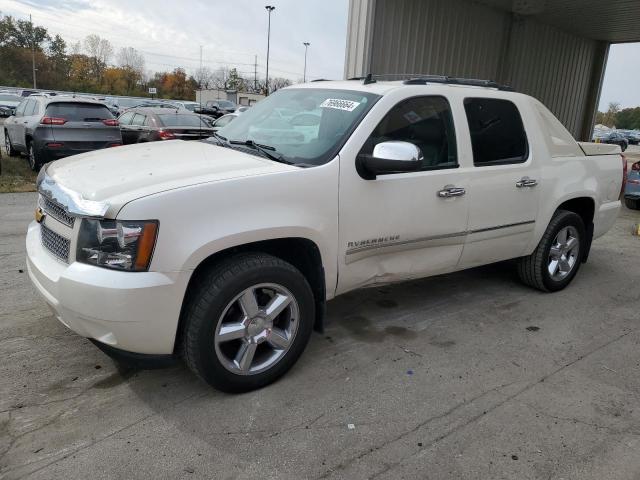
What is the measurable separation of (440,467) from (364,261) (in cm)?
138

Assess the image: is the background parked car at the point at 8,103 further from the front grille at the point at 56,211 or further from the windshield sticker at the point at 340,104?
the windshield sticker at the point at 340,104

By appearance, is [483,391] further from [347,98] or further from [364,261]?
[347,98]

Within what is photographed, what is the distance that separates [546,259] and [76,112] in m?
9.66

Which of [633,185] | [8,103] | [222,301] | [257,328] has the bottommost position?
[257,328]

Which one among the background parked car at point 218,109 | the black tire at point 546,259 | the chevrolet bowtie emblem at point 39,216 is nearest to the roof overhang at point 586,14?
→ the black tire at point 546,259

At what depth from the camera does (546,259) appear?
486 centimetres

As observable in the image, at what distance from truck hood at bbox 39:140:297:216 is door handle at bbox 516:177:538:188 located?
217 cm

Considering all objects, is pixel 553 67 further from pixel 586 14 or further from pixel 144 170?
pixel 144 170

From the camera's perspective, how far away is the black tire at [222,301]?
2.74 meters

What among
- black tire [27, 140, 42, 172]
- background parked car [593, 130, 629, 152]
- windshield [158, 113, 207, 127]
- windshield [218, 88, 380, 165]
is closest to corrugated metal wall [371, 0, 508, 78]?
background parked car [593, 130, 629, 152]

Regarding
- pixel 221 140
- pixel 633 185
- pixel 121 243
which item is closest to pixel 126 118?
pixel 221 140

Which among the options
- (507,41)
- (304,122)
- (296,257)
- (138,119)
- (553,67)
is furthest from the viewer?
(553,67)

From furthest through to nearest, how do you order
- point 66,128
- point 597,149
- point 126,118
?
point 126,118, point 66,128, point 597,149

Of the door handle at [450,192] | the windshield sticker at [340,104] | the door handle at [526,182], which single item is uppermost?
the windshield sticker at [340,104]
